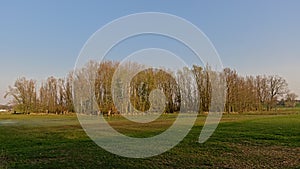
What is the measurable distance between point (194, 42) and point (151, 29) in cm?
142

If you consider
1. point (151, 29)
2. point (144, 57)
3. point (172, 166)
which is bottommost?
point (172, 166)

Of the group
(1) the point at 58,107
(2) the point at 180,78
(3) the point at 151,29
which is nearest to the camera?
(3) the point at 151,29

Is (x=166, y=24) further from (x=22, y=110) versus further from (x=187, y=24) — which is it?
(x=22, y=110)

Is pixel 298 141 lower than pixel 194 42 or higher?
lower

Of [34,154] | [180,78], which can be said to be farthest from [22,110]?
[34,154]

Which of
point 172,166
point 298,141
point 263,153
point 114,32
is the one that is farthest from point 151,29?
point 298,141

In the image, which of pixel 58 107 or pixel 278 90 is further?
pixel 278 90

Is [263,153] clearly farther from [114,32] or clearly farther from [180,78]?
[180,78]

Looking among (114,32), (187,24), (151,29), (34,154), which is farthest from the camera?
(34,154)

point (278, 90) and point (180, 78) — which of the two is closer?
point (180, 78)

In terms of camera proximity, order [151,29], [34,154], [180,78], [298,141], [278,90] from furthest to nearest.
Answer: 1. [278,90]
2. [180,78]
3. [298,141]
4. [34,154]
5. [151,29]

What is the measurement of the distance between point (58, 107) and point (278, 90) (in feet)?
170

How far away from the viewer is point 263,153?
1115cm

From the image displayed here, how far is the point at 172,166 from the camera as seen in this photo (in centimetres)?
912
